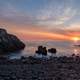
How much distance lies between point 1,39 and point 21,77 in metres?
93.2

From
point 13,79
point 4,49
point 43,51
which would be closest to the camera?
point 13,79

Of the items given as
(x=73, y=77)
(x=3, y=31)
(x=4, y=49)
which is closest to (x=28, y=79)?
(x=73, y=77)

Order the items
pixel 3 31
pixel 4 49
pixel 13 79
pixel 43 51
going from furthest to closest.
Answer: pixel 3 31 → pixel 4 49 → pixel 43 51 → pixel 13 79

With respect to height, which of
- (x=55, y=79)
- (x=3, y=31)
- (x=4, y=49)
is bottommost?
(x=55, y=79)

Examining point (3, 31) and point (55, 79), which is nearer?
point (55, 79)

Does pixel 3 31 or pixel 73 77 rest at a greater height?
pixel 3 31

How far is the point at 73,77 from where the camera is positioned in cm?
3738

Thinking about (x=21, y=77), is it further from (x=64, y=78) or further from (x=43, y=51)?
(x=43, y=51)

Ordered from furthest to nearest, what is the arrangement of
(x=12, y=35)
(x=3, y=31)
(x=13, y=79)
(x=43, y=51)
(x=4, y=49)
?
1. (x=12, y=35)
2. (x=3, y=31)
3. (x=4, y=49)
4. (x=43, y=51)
5. (x=13, y=79)

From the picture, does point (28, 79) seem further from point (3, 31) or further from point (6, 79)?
point (3, 31)

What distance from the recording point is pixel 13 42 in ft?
474

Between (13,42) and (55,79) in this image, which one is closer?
(55,79)

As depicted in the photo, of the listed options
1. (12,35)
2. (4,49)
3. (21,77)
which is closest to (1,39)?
(4,49)

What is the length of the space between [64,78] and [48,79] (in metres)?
2.30
